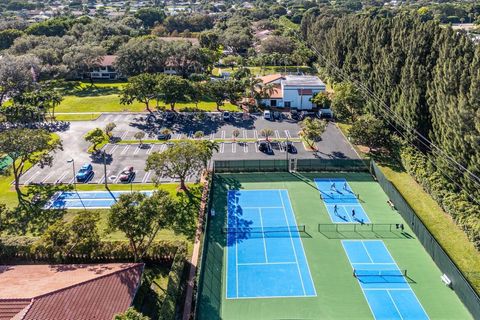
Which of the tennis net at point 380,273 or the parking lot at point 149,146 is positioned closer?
the tennis net at point 380,273

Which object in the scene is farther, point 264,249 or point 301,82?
point 301,82

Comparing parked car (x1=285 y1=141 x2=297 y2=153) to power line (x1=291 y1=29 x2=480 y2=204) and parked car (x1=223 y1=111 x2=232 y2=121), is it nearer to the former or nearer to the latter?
parked car (x1=223 y1=111 x2=232 y2=121)

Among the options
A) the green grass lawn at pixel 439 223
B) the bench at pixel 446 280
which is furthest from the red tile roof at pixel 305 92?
the bench at pixel 446 280

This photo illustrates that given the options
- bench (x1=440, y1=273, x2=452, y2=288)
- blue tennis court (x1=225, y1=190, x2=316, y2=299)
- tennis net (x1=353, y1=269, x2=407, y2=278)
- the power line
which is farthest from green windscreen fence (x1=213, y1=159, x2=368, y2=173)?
bench (x1=440, y1=273, x2=452, y2=288)

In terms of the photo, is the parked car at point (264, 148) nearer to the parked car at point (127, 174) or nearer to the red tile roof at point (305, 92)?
the parked car at point (127, 174)

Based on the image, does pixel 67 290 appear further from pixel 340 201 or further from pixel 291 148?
pixel 291 148

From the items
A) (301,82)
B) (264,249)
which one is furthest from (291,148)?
(301,82)

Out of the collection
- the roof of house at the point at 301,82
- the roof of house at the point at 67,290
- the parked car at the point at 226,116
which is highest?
the roof of house at the point at 301,82
